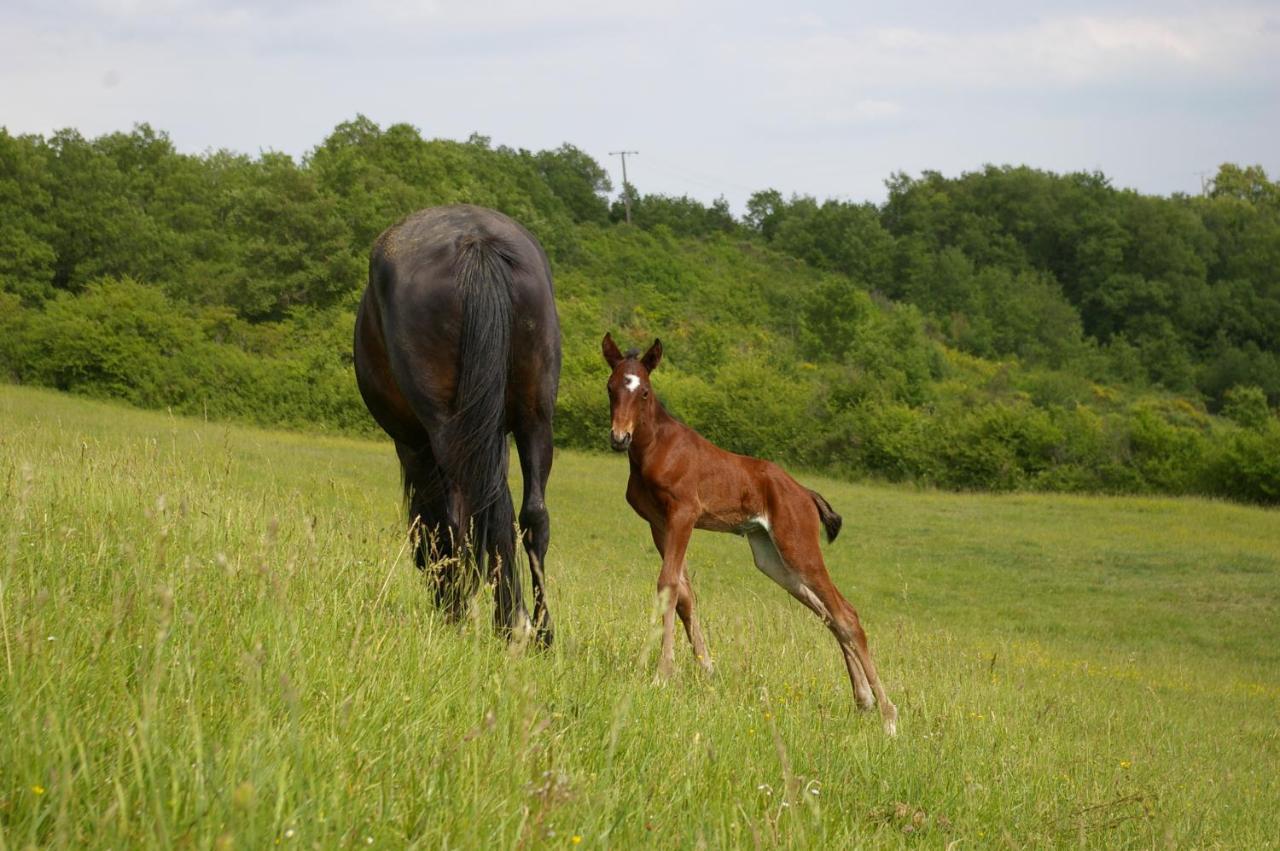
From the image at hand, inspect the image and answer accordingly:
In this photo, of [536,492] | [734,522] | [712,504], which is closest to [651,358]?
[712,504]

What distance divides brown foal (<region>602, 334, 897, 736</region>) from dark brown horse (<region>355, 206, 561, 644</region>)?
36.0 inches

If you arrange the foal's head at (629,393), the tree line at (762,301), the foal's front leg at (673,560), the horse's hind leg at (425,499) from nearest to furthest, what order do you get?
the horse's hind leg at (425,499), the foal's front leg at (673,560), the foal's head at (629,393), the tree line at (762,301)

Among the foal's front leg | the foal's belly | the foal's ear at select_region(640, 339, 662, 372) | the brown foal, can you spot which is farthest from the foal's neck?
the foal's belly

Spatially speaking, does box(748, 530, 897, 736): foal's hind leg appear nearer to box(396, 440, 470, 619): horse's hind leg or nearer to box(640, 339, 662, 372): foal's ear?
box(640, 339, 662, 372): foal's ear

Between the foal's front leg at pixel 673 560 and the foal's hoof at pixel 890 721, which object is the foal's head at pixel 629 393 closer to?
the foal's front leg at pixel 673 560

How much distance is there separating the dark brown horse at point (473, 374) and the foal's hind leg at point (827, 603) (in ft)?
6.41

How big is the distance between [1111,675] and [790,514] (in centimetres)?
756

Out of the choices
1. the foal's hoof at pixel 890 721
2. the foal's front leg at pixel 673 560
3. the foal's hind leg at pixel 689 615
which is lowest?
the foal's hoof at pixel 890 721

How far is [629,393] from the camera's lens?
23.9 ft

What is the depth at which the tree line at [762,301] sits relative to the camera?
4306 centimetres

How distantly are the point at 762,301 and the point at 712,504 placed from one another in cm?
6975

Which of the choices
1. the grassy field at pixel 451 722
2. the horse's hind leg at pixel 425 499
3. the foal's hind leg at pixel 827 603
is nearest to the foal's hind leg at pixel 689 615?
the grassy field at pixel 451 722

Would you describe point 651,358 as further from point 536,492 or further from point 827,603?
point 827,603

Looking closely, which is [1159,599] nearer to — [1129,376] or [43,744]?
[43,744]
